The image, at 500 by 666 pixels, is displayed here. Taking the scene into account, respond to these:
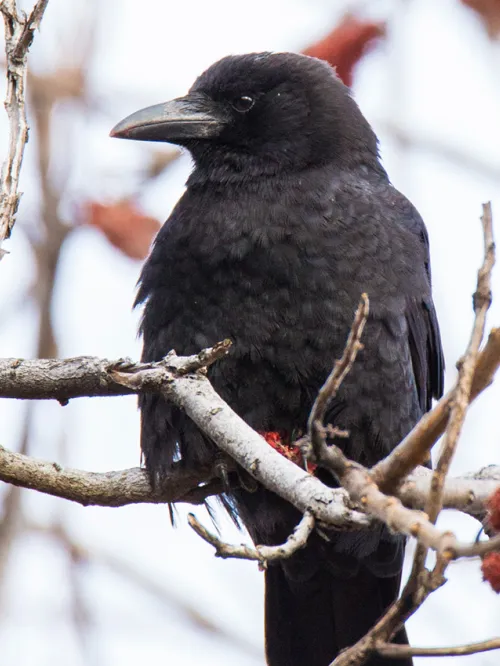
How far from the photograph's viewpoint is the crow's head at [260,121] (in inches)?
164

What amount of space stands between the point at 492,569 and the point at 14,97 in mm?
1781

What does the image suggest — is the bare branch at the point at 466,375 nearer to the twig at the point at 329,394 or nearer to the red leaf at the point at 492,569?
the red leaf at the point at 492,569

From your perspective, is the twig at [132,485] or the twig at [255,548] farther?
the twig at [132,485]

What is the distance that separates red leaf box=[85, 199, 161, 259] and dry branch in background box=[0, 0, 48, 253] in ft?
5.94

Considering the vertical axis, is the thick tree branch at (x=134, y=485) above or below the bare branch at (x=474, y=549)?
above

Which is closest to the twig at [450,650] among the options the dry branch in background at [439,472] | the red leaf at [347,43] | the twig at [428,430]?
the dry branch in background at [439,472]

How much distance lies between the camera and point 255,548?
2068mm

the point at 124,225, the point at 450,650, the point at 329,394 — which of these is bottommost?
the point at 450,650

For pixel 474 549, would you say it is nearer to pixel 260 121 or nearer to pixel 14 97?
pixel 14 97

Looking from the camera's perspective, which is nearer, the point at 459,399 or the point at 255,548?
the point at 459,399

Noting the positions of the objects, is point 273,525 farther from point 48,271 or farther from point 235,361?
point 48,271

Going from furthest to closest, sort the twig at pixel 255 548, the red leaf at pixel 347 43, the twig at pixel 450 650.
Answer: the red leaf at pixel 347 43 < the twig at pixel 255 548 < the twig at pixel 450 650

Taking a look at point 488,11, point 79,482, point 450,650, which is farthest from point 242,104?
point 450,650

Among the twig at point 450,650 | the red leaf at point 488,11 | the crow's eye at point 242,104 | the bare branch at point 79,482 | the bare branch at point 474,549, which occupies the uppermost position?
the red leaf at point 488,11
